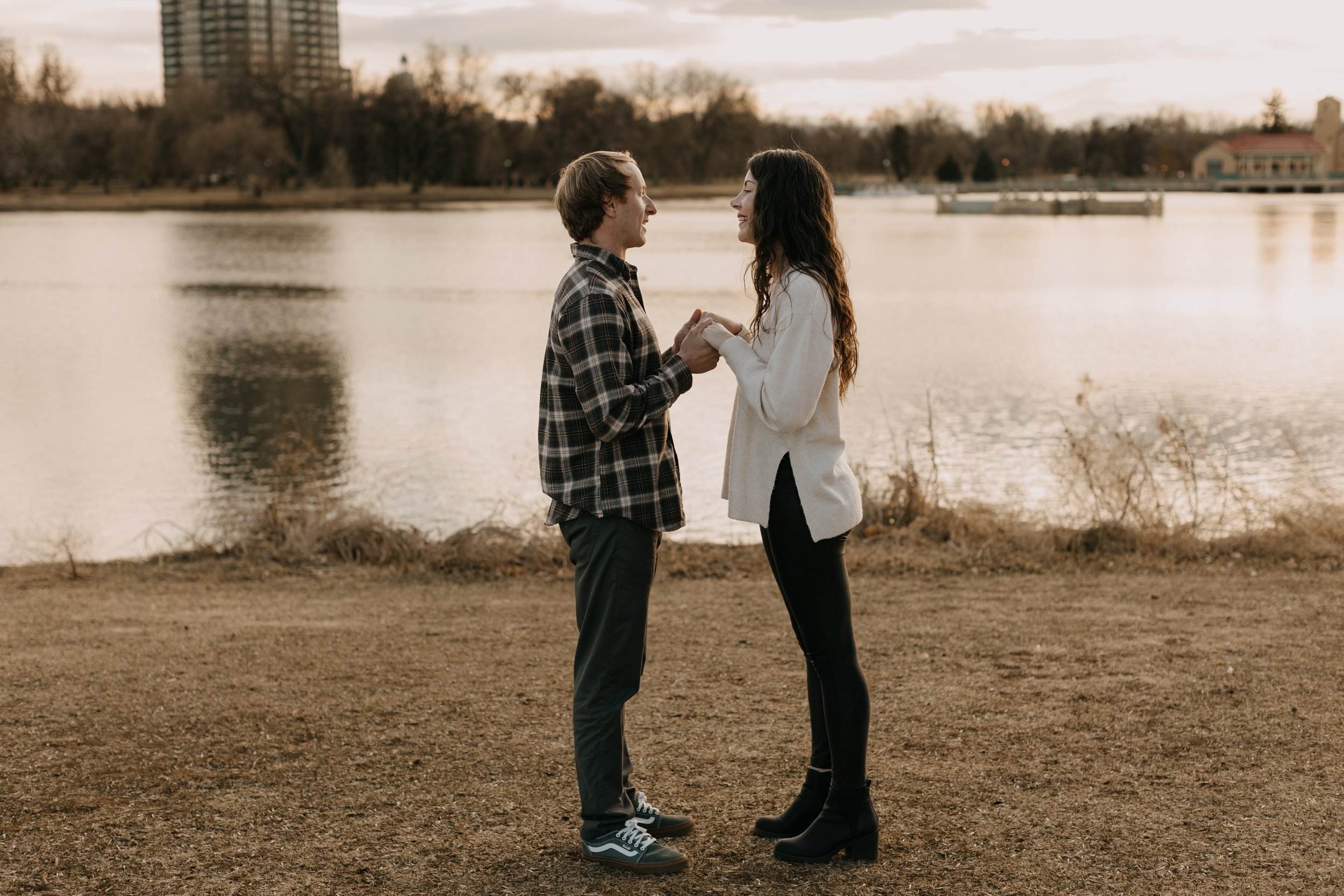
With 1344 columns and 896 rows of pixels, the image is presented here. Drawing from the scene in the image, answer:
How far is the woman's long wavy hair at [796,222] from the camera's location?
10.5 feet

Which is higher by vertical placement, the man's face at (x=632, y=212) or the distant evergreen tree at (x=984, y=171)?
the distant evergreen tree at (x=984, y=171)

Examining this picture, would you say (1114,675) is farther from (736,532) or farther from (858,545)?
(736,532)

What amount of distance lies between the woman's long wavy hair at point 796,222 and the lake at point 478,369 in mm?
5709

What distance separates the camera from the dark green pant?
3.33m

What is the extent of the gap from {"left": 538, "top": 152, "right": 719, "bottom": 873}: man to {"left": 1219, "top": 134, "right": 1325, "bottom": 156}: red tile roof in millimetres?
160737

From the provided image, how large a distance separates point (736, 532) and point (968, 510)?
6.30 ft

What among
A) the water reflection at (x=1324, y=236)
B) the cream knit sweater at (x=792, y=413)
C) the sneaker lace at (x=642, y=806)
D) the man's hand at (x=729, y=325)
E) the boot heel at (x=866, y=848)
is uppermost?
the water reflection at (x=1324, y=236)

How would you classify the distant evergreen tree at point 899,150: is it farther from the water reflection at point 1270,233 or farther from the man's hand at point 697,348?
the man's hand at point 697,348

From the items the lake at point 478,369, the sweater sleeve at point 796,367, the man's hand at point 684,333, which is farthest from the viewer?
the lake at point 478,369

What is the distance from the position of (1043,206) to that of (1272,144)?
76.2 meters

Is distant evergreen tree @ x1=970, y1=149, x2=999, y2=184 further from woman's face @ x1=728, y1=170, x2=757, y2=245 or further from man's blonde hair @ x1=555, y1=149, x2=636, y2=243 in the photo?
man's blonde hair @ x1=555, y1=149, x2=636, y2=243

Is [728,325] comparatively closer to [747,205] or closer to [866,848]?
[747,205]

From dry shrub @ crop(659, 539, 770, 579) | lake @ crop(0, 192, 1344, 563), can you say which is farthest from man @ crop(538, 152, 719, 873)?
lake @ crop(0, 192, 1344, 563)

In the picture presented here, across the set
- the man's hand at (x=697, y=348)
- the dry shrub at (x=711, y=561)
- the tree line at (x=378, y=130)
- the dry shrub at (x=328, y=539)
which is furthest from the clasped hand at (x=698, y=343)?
the tree line at (x=378, y=130)
